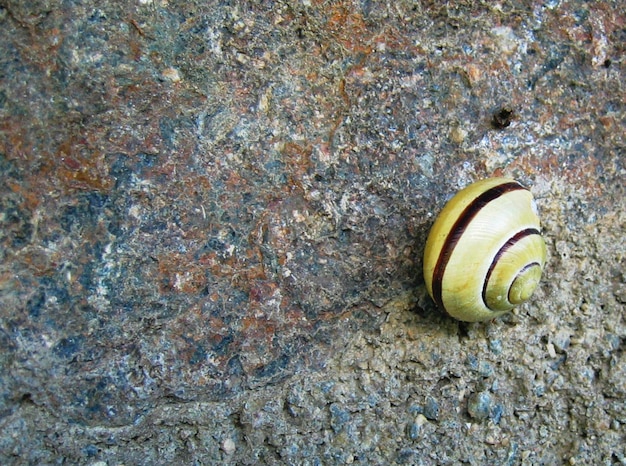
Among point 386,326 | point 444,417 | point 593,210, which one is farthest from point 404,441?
point 593,210

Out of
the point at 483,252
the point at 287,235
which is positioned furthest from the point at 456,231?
the point at 287,235

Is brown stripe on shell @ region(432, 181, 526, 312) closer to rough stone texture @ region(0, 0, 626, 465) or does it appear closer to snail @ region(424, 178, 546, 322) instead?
snail @ region(424, 178, 546, 322)

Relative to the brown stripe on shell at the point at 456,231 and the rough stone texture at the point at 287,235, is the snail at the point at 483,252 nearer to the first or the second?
the brown stripe on shell at the point at 456,231

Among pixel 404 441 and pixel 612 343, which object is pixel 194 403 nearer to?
pixel 404 441

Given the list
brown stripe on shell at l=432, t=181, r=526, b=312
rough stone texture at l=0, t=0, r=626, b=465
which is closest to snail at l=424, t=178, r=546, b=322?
brown stripe on shell at l=432, t=181, r=526, b=312

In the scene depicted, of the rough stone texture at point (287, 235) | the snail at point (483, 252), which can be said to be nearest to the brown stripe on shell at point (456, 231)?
the snail at point (483, 252)

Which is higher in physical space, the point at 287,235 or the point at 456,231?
the point at 456,231

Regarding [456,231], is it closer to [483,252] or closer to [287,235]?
[483,252]
